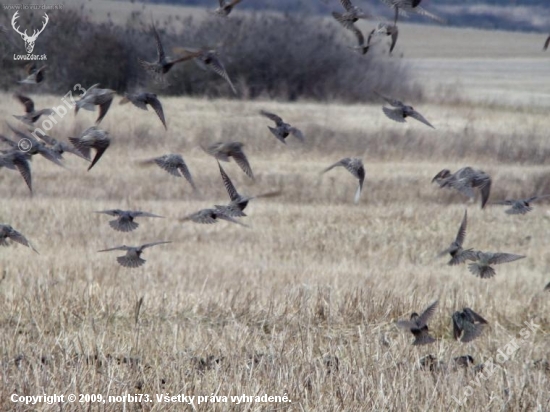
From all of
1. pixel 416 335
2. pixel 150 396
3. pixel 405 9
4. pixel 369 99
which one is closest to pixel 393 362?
pixel 416 335

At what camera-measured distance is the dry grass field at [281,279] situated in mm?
4457

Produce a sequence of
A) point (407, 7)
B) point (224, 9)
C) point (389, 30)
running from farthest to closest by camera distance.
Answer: point (389, 30) → point (224, 9) → point (407, 7)

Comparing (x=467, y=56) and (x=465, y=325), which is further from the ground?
(x=465, y=325)

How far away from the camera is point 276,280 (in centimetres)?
837

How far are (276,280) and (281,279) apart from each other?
0.21ft

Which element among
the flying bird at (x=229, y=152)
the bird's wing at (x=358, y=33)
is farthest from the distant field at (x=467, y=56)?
the flying bird at (x=229, y=152)

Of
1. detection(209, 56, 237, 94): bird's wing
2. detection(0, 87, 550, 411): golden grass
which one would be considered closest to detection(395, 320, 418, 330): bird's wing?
detection(0, 87, 550, 411): golden grass

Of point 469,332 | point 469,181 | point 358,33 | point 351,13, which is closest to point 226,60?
point 469,332

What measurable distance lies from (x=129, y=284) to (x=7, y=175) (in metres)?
8.78

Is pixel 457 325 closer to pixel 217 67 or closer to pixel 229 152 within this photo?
pixel 229 152

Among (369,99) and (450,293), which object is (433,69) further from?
(450,293)

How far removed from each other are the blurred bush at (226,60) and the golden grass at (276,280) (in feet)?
29.7

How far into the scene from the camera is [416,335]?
17.2 feet

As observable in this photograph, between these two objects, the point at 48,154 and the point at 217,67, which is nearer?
the point at 48,154
